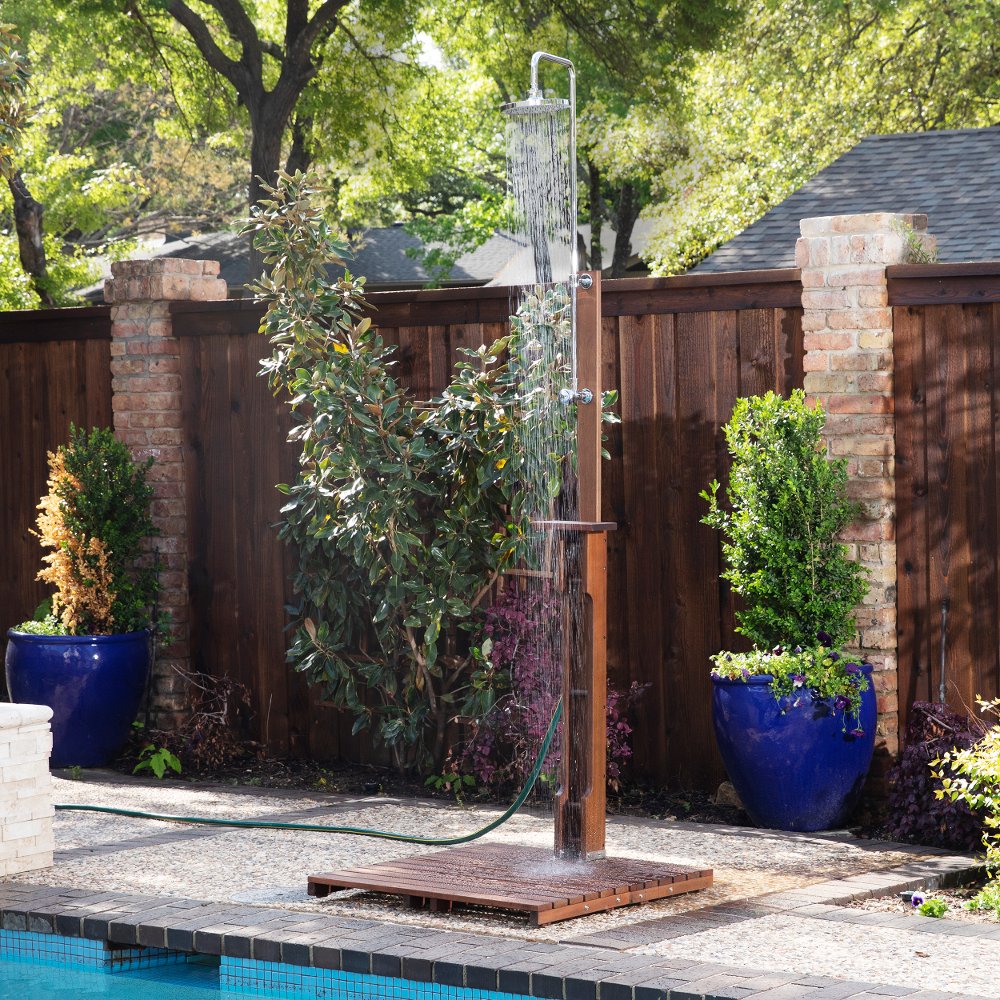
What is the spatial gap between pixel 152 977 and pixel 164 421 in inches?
141

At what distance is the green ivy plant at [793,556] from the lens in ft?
18.5

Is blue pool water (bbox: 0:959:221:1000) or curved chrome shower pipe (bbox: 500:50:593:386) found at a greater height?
curved chrome shower pipe (bbox: 500:50:593:386)

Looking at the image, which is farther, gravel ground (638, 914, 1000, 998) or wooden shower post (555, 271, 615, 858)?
wooden shower post (555, 271, 615, 858)

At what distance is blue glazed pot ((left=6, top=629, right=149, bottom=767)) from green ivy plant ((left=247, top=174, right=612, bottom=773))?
98 centimetres

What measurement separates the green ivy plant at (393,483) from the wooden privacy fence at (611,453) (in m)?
0.46

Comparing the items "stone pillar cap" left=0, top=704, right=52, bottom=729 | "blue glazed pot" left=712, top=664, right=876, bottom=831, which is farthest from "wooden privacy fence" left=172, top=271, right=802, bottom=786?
"stone pillar cap" left=0, top=704, right=52, bottom=729

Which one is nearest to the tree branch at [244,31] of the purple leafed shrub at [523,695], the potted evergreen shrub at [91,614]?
the potted evergreen shrub at [91,614]

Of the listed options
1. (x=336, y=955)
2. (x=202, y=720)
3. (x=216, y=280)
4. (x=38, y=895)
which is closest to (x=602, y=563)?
(x=336, y=955)

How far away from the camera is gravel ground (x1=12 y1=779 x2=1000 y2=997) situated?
4102 mm

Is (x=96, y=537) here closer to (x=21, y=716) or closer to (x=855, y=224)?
(x=21, y=716)

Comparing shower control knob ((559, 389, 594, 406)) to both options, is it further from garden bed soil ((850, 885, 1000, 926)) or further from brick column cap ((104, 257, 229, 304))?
brick column cap ((104, 257, 229, 304))

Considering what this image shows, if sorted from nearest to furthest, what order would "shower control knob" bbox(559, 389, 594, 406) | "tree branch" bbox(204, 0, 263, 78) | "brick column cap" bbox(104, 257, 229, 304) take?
"shower control knob" bbox(559, 389, 594, 406)
"brick column cap" bbox(104, 257, 229, 304)
"tree branch" bbox(204, 0, 263, 78)

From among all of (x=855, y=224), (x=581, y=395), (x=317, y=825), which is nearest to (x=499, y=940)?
(x=581, y=395)

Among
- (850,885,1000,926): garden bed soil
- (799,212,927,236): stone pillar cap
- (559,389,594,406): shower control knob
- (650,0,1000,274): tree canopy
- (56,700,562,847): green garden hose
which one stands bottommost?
(850,885,1000,926): garden bed soil
